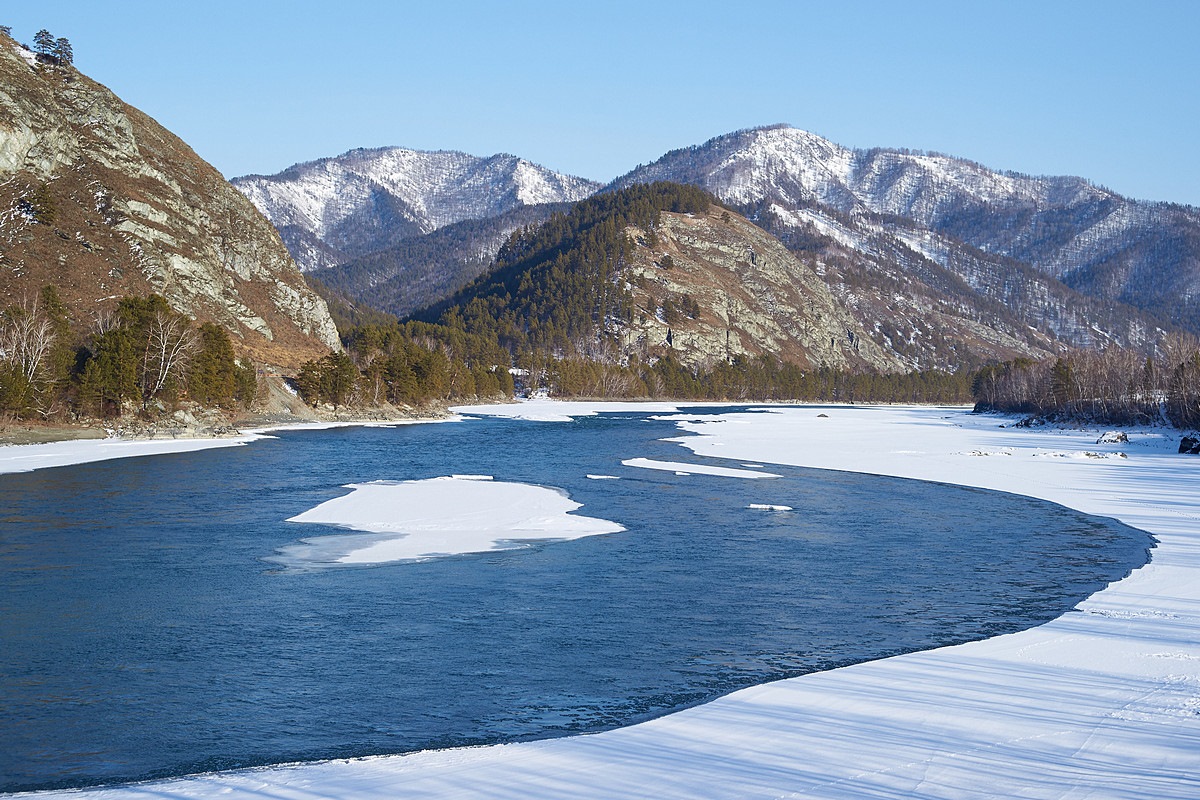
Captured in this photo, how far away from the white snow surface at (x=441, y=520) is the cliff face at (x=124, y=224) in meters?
84.5

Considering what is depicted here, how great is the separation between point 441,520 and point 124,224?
120299 mm

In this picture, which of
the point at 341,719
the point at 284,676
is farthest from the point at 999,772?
the point at 284,676

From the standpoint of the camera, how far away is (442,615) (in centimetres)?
2150

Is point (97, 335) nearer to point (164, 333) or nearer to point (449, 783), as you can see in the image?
point (164, 333)

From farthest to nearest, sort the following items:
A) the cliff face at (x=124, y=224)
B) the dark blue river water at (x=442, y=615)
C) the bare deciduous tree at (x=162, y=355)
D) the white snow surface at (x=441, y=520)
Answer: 1. the cliff face at (x=124, y=224)
2. the bare deciduous tree at (x=162, y=355)
3. the white snow surface at (x=441, y=520)
4. the dark blue river water at (x=442, y=615)

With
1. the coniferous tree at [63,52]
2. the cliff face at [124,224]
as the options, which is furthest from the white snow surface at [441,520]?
the coniferous tree at [63,52]

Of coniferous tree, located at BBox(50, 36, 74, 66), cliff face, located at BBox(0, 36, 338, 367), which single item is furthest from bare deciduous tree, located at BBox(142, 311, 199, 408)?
coniferous tree, located at BBox(50, 36, 74, 66)

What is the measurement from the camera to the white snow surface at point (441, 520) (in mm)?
29625

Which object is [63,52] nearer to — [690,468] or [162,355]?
[162,355]

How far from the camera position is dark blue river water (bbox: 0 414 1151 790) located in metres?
14.6

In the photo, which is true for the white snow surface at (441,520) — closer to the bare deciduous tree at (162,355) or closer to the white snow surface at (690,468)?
the white snow surface at (690,468)

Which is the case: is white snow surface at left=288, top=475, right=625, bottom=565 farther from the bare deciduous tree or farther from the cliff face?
the cliff face

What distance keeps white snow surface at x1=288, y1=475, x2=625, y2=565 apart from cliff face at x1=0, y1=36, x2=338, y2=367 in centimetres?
8448

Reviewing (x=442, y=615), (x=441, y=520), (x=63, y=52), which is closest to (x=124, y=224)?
(x=63, y=52)
